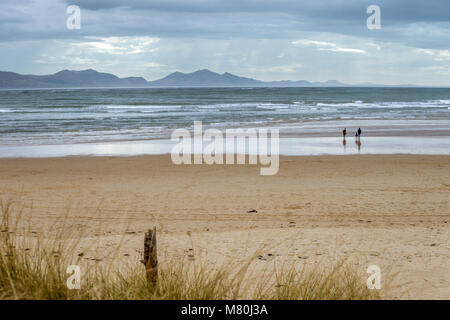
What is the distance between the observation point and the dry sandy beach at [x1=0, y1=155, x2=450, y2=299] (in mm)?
7730

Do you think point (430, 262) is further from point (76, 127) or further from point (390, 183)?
point (76, 127)

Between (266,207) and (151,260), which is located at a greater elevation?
(151,260)

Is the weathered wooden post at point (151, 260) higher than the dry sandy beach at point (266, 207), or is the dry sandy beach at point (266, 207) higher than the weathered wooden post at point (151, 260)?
the weathered wooden post at point (151, 260)

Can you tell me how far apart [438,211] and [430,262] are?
3.67 metres

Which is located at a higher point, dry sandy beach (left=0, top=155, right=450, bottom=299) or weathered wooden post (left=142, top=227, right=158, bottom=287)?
weathered wooden post (left=142, top=227, right=158, bottom=287)

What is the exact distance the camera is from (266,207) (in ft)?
36.4

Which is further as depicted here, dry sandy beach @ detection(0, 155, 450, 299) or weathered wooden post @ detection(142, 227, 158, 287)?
dry sandy beach @ detection(0, 155, 450, 299)

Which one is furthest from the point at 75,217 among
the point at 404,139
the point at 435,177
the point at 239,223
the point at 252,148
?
the point at 404,139

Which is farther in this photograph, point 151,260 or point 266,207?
point 266,207

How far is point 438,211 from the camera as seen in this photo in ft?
35.0

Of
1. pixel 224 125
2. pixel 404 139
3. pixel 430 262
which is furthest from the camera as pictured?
pixel 224 125

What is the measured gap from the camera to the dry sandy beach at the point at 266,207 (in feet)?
25.4
